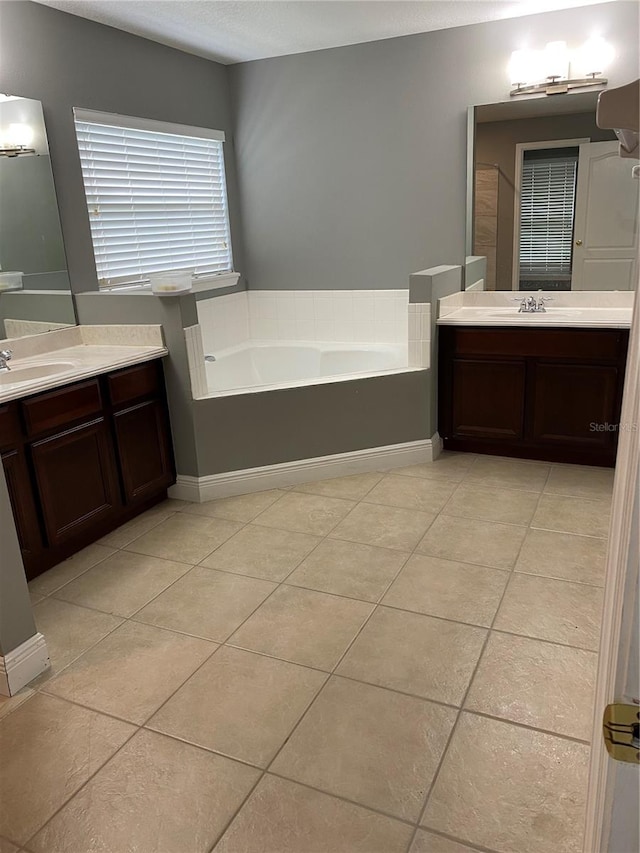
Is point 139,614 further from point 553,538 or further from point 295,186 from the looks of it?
point 295,186

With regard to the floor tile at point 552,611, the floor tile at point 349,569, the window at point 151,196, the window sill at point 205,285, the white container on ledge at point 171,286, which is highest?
the window at point 151,196

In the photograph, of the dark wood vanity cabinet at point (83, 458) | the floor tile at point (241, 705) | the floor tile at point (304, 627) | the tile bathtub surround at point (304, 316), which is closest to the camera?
the floor tile at point (241, 705)

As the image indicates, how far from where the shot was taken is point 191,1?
313cm

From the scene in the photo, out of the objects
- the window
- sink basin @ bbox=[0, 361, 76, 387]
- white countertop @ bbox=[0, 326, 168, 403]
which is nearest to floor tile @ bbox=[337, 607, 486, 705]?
white countertop @ bbox=[0, 326, 168, 403]

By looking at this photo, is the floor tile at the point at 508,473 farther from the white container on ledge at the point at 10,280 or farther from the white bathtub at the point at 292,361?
the white container on ledge at the point at 10,280

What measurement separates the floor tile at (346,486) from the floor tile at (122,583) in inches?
35.3

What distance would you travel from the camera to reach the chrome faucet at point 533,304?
3.76 meters

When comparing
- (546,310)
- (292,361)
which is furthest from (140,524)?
(546,310)

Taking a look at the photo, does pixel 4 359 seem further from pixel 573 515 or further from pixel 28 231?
pixel 573 515

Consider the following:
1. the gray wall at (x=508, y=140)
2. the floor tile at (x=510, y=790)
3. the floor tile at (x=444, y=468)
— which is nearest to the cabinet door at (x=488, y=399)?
the floor tile at (x=444, y=468)

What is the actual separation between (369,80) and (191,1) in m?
1.26

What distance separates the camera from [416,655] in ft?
6.67

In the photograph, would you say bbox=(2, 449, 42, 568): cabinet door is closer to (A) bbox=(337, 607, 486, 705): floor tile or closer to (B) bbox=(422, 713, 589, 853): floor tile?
(A) bbox=(337, 607, 486, 705): floor tile

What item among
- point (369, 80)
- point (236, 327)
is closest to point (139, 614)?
point (236, 327)
